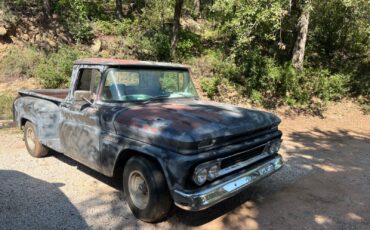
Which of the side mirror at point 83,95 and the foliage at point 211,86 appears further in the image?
the foliage at point 211,86

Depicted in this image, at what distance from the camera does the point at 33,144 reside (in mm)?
6590

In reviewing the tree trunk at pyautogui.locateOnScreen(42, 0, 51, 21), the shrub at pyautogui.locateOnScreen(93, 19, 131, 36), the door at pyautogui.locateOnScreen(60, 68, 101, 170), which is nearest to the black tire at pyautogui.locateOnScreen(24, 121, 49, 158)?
the door at pyautogui.locateOnScreen(60, 68, 101, 170)

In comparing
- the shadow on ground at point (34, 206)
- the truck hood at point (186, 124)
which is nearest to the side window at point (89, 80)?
the truck hood at point (186, 124)

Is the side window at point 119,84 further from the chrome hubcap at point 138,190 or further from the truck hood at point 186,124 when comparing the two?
the chrome hubcap at point 138,190

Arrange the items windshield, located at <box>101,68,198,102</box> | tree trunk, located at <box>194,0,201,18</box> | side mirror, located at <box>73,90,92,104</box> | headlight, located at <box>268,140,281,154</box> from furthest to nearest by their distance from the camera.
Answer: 1. tree trunk, located at <box>194,0,201,18</box>
2. side mirror, located at <box>73,90,92,104</box>
3. windshield, located at <box>101,68,198,102</box>
4. headlight, located at <box>268,140,281,154</box>

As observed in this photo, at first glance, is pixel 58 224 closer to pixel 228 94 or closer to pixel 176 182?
pixel 176 182

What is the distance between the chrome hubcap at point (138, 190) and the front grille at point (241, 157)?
0.95 metres

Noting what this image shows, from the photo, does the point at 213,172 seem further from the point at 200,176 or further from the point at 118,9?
the point at 118,9

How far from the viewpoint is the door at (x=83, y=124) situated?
4727 mm

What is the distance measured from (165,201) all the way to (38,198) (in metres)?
2.05

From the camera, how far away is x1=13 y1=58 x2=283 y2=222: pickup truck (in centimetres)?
365

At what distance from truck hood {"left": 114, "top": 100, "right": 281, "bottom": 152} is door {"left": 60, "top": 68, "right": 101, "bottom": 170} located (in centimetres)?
59

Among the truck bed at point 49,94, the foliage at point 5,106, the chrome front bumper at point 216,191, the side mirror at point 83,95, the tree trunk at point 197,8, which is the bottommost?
the foliage at point 5,106

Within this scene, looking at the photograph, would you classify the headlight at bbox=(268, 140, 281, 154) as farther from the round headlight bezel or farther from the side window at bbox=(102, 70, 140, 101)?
the side window at bbox=(102, 70, 140, 101)
